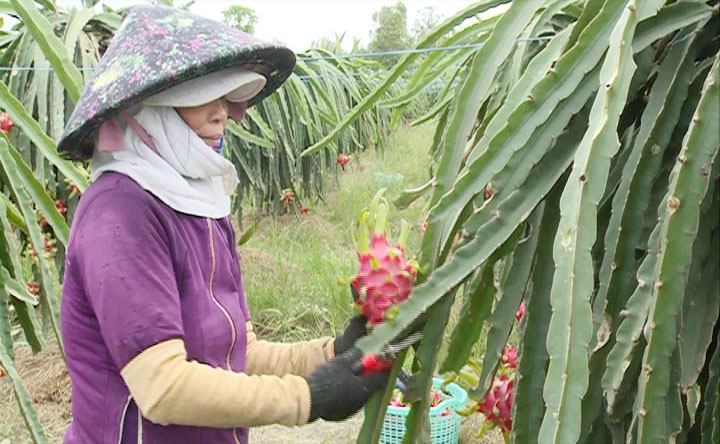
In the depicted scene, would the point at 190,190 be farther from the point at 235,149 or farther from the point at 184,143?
the point at 235,149

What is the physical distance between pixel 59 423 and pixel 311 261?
169 cm

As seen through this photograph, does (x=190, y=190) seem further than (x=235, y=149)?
No

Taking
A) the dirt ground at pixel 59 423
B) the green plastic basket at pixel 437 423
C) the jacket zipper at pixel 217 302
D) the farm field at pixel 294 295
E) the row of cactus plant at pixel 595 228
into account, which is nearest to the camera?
the row of cactus plant at pixel 595 228

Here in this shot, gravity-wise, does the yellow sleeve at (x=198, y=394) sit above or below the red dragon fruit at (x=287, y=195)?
above

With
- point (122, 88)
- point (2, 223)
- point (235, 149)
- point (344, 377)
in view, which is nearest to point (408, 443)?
point (344, 377)

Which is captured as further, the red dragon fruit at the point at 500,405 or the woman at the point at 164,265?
the red dragon fruit at the point at 500,405

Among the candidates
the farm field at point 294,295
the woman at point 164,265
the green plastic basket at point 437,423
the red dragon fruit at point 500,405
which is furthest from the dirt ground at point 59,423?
the woman at point 164,265

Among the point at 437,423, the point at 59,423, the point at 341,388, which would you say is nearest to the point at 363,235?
the point at 341,388

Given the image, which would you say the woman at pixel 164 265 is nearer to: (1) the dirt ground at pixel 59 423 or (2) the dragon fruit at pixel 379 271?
(2) the dragon fruit at pixel 379 271

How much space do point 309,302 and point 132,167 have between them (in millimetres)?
2722

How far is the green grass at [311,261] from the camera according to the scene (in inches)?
142

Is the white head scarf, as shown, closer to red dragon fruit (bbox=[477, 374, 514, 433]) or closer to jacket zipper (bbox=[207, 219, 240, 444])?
jacket zipper (bbox=[207, 219, 240, 444])

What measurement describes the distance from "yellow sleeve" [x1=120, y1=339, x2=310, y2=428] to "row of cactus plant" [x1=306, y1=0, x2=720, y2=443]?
13 cm

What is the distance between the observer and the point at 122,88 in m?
1.05
